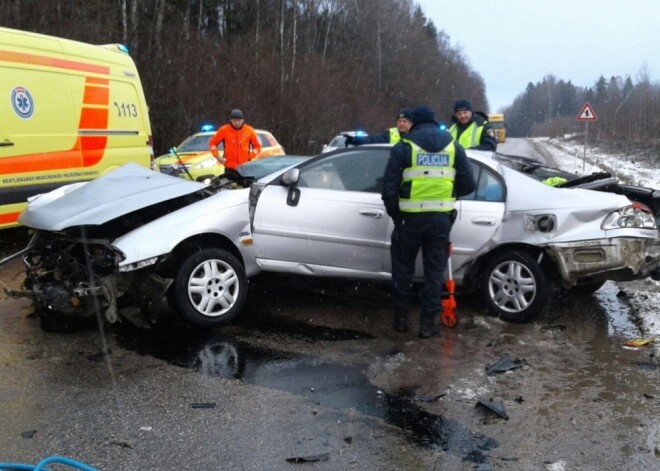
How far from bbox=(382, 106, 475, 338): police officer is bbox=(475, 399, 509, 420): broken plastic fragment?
1248mm

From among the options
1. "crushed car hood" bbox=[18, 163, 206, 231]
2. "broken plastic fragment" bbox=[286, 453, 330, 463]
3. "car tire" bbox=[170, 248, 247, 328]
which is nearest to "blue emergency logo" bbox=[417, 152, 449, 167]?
"car tire" bbox=[170, 248, 247, 328]

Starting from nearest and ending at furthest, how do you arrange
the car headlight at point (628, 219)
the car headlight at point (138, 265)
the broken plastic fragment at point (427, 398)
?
the broken plastic fragment at point (427, 398)
the car headlight at point (138, 265)
the car headlight at point (628, 219)

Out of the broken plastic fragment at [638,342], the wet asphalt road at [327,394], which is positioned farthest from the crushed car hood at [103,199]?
the broken plastic fragment at [638,342]

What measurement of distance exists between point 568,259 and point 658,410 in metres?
1.61

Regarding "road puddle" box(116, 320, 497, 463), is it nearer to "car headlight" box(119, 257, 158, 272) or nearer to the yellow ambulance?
"car headlight" box(119, 257, 158, 272)

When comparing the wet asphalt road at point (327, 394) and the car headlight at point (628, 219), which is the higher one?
the car headlight at point (628, 219)

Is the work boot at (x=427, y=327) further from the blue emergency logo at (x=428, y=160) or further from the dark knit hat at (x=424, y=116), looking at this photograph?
the dark knit hat at (x=424, y=116)

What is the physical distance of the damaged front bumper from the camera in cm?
501

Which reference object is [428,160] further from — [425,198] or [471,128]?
[471,128]

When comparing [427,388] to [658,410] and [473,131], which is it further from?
[473,131]

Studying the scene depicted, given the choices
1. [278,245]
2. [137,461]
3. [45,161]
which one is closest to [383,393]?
[137,461]

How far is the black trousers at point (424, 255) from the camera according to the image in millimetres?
4863

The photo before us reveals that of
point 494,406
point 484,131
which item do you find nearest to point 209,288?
point 494,406

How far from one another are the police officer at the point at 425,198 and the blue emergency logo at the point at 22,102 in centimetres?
414
